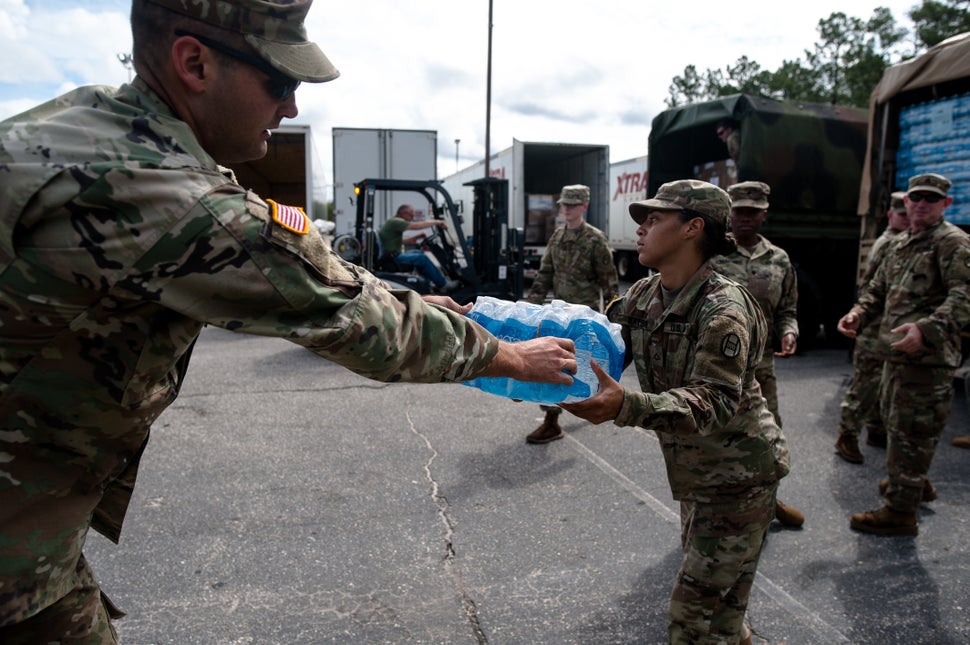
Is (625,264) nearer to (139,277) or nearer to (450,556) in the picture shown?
(450,556)

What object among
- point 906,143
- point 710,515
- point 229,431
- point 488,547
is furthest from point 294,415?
point 906,143

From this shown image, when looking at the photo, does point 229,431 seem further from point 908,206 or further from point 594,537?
point 908,206

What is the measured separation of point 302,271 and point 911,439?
12.9 feet

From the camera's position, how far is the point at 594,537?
3602 mm

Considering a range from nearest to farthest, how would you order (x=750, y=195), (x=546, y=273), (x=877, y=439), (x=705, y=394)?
1. (x=705, y=394)
2. (x=750, y=195)
3. (x=877, y=439)
4. (x=546, y=273)

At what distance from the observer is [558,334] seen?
91.3 inches

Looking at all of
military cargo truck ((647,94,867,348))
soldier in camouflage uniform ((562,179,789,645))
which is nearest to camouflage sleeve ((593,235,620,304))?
military cargo truck ((647,94,867,348))

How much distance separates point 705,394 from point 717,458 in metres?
0.40

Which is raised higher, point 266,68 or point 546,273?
point 266,68

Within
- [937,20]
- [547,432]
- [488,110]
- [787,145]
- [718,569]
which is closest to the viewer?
[718,569]

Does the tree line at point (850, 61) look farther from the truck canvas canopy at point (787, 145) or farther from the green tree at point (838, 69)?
the truck canvas canopy at point (787, 145)

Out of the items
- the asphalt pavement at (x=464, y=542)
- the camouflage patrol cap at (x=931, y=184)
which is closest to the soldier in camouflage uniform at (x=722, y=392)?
the asphalt pavement at (x=464, y=542)

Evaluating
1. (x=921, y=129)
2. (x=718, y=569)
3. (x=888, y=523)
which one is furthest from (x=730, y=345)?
(x=921, y=129)

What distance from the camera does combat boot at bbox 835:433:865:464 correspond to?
4898mm
